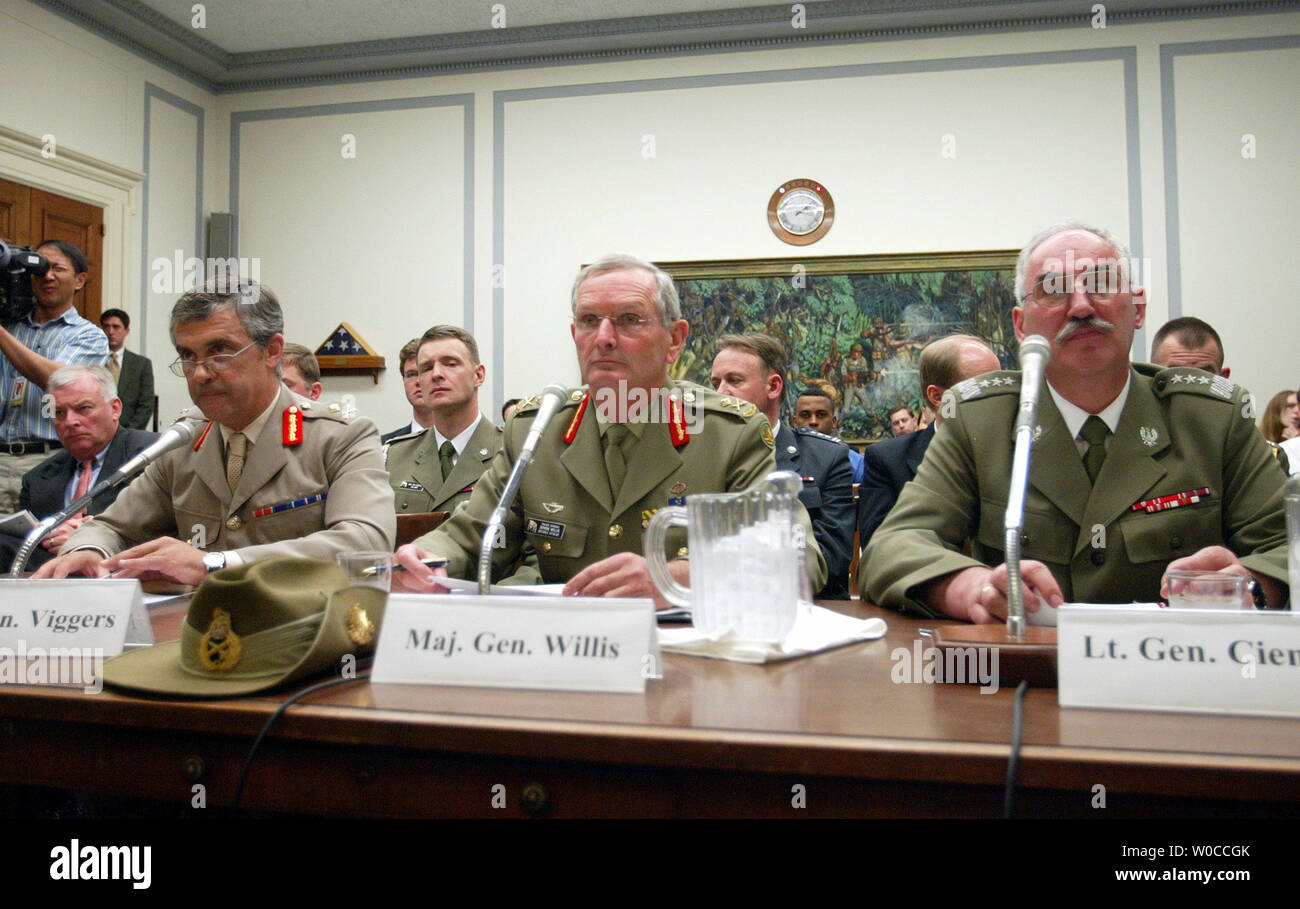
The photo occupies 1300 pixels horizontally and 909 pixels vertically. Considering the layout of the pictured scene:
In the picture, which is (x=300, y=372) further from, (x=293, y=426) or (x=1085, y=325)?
(x=1085, y=325)

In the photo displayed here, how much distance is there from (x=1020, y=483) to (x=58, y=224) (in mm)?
6208

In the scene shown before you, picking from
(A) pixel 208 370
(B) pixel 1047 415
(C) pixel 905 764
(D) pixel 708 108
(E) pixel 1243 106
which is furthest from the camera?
(D) pixel 708 108

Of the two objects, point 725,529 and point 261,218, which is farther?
point 261,218

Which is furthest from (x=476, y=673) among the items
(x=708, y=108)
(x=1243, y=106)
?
(x=1243, y=106)

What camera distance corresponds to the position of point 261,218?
6.89 metres

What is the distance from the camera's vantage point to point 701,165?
6316 mm

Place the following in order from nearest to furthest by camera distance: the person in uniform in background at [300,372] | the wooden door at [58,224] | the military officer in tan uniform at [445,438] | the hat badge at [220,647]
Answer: the hat badge at [220,647], the military officer in tan uniform at [445,438], the person in uniform in background at [300,372], the wooden door at [58,224]

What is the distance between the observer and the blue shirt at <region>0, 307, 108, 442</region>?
398 centimetres

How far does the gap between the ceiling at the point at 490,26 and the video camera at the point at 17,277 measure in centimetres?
278

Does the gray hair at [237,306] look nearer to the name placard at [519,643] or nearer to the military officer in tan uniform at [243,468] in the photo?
the military officer in tan uniform at [243,468]

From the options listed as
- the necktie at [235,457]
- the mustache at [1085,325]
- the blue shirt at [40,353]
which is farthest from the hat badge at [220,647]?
the blue shirt at [40,353]

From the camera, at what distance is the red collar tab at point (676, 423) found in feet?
6.08

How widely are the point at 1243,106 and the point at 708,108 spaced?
3.13 metres
